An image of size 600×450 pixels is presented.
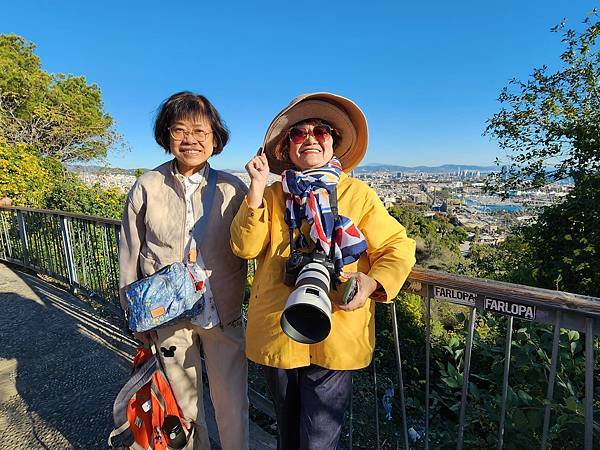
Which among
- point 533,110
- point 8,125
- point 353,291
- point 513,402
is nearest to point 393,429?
point 513,402

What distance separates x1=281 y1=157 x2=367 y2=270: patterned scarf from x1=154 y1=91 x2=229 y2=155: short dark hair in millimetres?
532

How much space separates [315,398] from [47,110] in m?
17.5

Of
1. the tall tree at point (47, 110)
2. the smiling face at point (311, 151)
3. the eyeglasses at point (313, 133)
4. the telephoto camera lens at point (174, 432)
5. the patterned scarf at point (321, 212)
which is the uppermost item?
the tall tree at point (47, 110)

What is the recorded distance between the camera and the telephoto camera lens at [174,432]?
5.54 ft

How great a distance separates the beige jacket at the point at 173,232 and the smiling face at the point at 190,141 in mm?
114

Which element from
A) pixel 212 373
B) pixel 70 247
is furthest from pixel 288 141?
pixel 70 247

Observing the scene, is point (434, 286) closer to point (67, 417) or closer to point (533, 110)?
point (67, 417)

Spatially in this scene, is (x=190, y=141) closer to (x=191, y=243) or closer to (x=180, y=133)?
(x=180, y=133)

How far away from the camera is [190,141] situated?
1.63 m

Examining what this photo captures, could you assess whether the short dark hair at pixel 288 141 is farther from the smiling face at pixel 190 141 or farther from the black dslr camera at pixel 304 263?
the black dslr camera at pixel 304 263

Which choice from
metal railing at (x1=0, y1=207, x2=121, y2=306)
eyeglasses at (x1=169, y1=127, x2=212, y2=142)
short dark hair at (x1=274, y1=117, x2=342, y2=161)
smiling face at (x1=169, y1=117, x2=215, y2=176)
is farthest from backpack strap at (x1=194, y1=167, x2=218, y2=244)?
metal railing at (x1=0, y1=207, x2=121, y2=306)

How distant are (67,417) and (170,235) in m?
1.72

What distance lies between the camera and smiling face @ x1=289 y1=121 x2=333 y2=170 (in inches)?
55.8

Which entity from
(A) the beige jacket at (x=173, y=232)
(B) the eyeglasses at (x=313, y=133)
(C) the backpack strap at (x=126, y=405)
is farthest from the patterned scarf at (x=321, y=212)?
(C) the backpack strap at (x=126, y=405)
